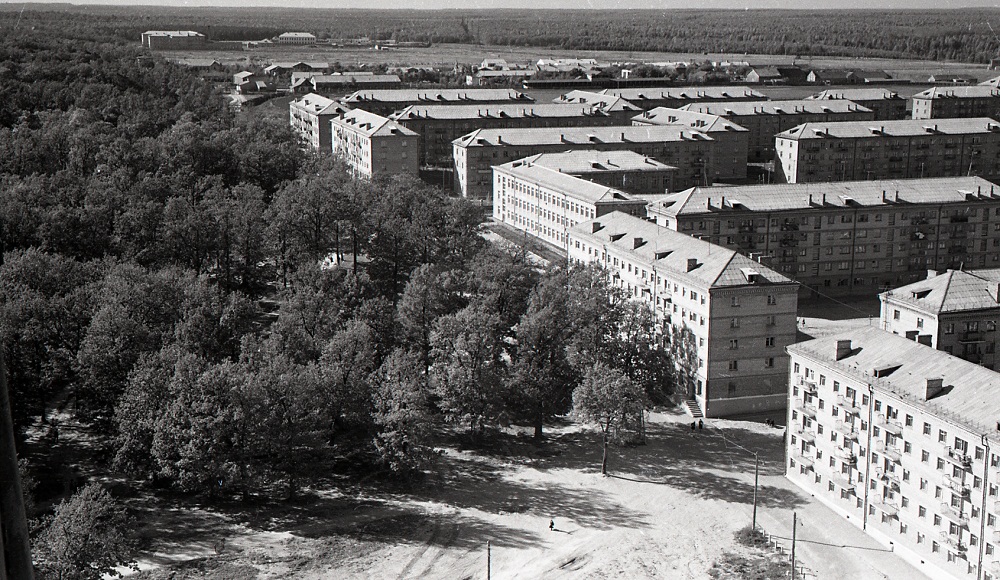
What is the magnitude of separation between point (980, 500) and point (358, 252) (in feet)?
197

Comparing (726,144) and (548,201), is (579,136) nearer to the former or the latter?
(726,144)

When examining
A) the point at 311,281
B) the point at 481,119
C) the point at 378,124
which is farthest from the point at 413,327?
the point at 481,119

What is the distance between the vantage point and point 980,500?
4347 cm

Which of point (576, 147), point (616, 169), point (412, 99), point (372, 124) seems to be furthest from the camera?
point (412, 99)

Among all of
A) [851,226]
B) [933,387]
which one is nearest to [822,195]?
[851,226]

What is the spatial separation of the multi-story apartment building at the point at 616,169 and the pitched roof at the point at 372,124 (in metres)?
24.3

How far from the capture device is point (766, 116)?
→ 15625 cm

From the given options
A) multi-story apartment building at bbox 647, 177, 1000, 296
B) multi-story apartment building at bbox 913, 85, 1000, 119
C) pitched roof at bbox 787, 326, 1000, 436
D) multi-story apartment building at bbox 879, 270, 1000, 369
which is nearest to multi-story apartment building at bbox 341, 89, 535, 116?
multi-story apartment building at bbox 913, 85, 1000, 119

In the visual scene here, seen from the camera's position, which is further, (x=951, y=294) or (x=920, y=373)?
(x=951, y=294)

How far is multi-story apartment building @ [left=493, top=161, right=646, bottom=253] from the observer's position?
96375mm

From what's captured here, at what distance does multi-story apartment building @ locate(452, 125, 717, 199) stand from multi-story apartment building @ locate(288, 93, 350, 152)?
27.8m

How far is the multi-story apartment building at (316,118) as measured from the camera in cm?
15475

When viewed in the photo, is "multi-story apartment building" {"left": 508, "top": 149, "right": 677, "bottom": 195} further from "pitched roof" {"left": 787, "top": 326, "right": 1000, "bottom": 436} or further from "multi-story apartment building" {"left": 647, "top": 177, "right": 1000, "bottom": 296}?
"pitched roof" {"left": 787, "top": 326, "right": 1000, "bottom": 436}

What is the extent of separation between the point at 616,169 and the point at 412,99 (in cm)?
6389
